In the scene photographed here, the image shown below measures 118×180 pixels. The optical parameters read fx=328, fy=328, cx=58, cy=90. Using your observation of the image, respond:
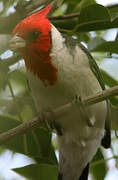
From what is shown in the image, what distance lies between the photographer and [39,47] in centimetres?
221

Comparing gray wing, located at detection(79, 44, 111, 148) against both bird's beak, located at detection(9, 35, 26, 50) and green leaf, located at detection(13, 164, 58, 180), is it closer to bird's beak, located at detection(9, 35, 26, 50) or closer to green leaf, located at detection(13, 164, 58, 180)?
bird's beak, located at detection(9, 35, 26, 50)

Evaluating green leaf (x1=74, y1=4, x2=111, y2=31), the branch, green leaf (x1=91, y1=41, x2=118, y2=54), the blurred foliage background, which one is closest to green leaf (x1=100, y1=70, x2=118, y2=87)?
the blurred foliage background

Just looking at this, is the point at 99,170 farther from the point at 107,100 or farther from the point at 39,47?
the point at 39,47

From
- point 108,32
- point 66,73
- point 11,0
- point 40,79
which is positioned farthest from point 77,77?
point 108,32

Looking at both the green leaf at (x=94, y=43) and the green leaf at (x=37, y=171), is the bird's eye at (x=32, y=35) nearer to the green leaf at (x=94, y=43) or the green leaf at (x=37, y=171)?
the green leaf at (x=94, y=43)

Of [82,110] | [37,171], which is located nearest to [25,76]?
[82,110]

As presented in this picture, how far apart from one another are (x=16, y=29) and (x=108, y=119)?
1.04 meters

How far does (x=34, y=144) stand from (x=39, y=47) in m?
0.68

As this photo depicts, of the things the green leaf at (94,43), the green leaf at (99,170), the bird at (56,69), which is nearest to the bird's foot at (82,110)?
the bird at (56,69)

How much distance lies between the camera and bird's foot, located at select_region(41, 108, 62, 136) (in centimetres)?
217

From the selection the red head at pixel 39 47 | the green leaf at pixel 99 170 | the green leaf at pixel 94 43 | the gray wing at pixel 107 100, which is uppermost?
the red head at pixel 39 47

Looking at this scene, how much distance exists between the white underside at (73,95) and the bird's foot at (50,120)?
4 cm

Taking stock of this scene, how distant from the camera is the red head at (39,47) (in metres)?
2.17

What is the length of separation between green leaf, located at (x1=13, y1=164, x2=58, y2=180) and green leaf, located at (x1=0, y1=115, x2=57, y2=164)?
0.10 meters
